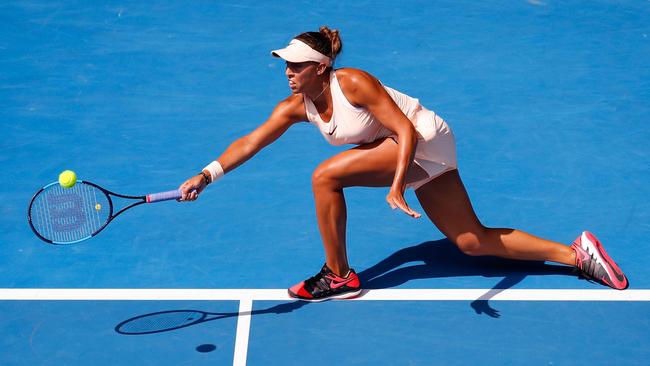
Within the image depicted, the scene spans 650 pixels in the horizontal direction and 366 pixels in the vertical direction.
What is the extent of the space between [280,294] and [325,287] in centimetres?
27

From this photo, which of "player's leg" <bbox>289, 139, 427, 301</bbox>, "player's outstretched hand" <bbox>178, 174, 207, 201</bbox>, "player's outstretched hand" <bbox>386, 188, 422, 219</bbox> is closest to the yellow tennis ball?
"player's outstretched hand" <bbox>178, 174, 207, 201</bbox>

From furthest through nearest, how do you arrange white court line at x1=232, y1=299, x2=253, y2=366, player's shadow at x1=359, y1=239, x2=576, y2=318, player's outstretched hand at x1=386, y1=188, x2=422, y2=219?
player's shadow at x1=359, y1=239, x2=576, y2=318 → white court line at x1=232, y1=299, x2=253, y2=366 → player's outstretched hand at x1=386, y1=188, x2=422, y2=219

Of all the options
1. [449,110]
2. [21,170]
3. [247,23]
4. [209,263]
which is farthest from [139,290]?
[247,23]

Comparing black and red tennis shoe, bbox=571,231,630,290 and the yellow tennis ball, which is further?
black and red tennis shoe, bbox=571,231,630,290

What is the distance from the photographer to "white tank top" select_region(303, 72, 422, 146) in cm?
564

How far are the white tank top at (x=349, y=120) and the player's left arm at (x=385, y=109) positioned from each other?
0.05m

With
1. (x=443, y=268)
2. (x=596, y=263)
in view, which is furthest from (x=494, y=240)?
(x=596, y=263)

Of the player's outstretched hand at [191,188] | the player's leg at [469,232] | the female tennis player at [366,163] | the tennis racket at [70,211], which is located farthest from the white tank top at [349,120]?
the tennis racket at [70,211]

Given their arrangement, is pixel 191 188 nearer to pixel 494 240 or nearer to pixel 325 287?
pixel 325 287

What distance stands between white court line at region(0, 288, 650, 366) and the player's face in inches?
48.8

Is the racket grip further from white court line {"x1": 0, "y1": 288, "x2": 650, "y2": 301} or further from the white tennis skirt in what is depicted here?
the white tennis skirt

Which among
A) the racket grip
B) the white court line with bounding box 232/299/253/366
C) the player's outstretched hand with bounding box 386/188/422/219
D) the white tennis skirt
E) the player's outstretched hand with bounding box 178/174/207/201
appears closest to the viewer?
the player's outstretched hand with bounding box 386/188/422/219

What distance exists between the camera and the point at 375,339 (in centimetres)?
559

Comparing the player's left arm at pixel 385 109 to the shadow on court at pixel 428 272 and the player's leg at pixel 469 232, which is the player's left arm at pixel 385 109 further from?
the shadow on court at pixel 428 272
